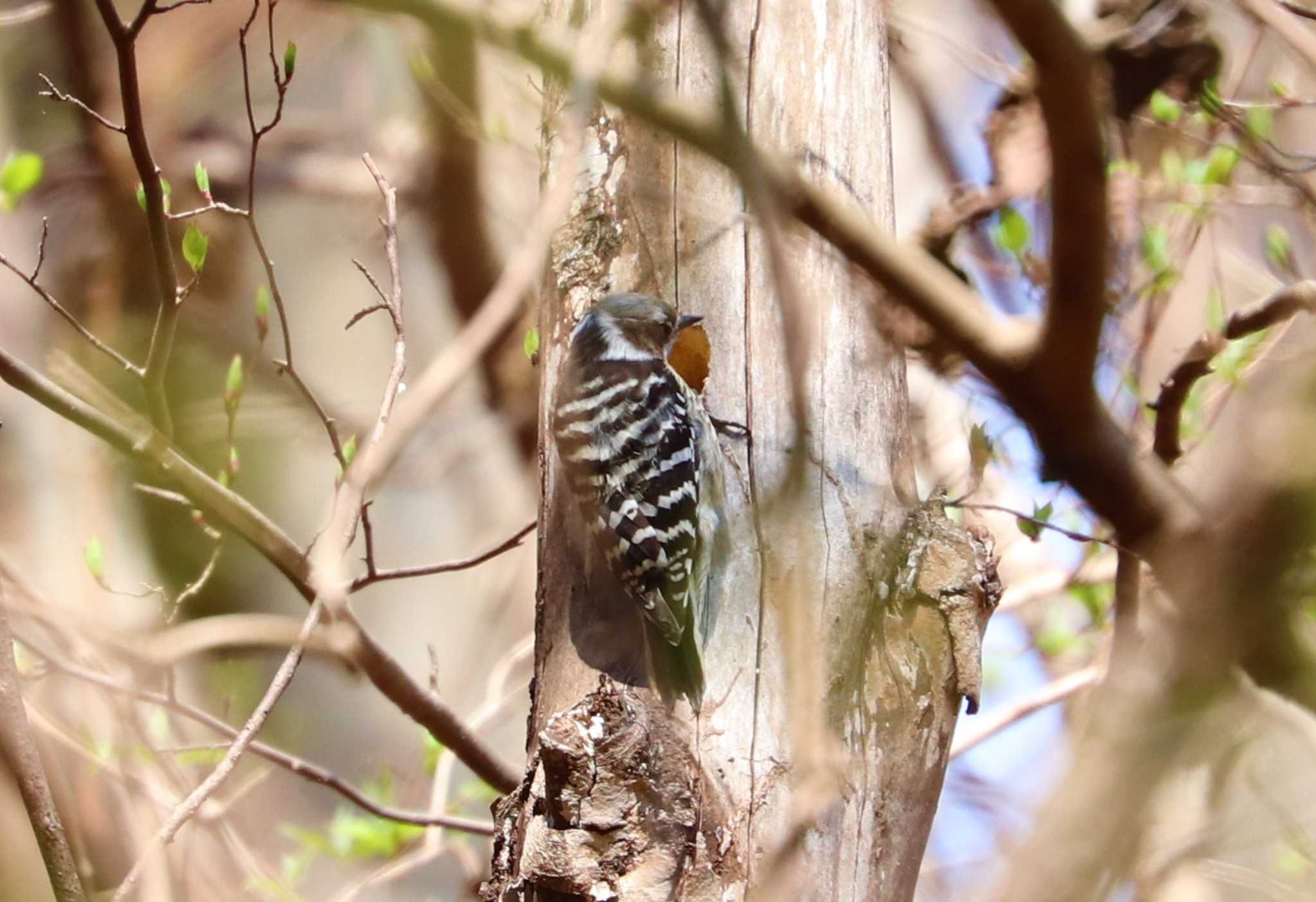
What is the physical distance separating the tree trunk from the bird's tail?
3 cm

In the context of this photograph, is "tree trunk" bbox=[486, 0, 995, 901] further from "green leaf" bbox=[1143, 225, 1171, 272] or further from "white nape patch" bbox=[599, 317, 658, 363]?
"green leaf" bbox=[1143, 225, 1171, 272]

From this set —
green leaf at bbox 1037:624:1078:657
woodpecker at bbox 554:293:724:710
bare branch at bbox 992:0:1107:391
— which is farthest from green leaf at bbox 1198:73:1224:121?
bare branch at bbox 992:0:1107:391

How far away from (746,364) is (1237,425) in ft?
5.22

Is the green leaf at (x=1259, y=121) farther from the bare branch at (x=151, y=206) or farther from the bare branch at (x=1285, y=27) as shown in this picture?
the bare branch at (x=151, y=206)

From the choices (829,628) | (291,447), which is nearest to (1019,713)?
(829,628)

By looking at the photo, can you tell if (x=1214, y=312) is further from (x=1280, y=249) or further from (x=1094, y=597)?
(x=1094, y=597)

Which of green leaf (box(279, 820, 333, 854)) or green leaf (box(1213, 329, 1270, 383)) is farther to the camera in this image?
green leaf (box(279, 820, 333, 854))

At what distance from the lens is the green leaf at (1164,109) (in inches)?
158

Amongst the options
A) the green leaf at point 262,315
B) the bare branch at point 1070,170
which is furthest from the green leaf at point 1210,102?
the green leaf at point 262,315

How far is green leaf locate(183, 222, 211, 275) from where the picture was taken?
2699 millimetres

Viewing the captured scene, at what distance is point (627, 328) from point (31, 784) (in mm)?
1584

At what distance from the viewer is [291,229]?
7.17 meters

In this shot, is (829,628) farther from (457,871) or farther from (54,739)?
(457,871)

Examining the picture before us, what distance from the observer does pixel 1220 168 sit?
404cm
